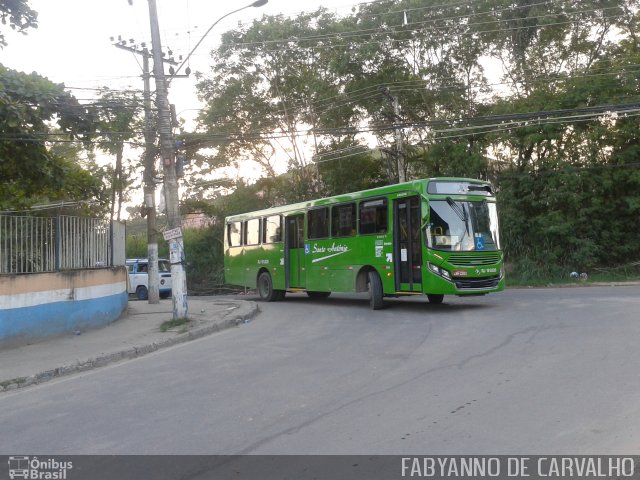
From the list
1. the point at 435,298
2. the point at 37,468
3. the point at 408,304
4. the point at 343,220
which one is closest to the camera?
the point at 37,468

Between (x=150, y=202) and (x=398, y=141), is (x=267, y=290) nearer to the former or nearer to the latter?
(x=150, y=202)

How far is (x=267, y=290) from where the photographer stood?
22297 mm

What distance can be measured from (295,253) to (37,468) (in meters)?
15.1

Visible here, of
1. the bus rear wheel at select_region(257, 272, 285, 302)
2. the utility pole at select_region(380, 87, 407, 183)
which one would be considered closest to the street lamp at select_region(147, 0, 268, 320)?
the bus rear wheel at select_region(257, 272, 285, 302)

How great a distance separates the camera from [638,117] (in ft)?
82.5

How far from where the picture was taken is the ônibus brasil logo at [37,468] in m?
5.15

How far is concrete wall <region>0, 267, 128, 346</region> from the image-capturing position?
1191cm

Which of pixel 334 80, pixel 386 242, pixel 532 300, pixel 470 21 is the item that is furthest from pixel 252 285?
pixel 470 21

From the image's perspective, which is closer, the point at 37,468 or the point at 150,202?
the point at 37,468

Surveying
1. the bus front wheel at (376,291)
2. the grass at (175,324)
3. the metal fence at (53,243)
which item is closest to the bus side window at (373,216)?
the bus front wheel at (376,291)

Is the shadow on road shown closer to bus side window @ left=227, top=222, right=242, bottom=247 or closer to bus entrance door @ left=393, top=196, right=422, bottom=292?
bus entrance door @ left=393, top=196, right=422, bottom=292

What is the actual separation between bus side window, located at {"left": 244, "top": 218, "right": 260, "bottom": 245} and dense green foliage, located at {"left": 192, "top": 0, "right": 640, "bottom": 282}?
3171 millimetres

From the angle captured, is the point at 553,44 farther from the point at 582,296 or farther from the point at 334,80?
the point at 582,296

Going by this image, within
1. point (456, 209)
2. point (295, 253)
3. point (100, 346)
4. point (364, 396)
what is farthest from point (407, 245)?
point (364, 396)
